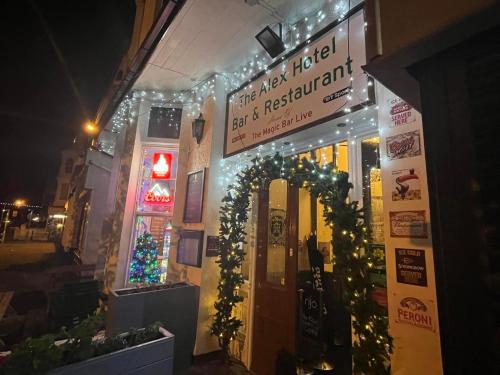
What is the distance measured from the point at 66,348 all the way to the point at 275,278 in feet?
7.60

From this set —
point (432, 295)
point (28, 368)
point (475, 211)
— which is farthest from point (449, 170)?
point (28, 368)

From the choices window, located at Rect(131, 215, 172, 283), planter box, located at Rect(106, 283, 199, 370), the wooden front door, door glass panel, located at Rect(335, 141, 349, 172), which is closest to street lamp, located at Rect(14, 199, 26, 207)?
window, located at Rect(131, 215, 172, 283)

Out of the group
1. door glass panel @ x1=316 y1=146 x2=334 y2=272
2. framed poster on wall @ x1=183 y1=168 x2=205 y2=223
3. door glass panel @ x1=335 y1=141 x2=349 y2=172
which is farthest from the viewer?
framed poster on wall @ x1=183 y1=168 x2=205 y2=223

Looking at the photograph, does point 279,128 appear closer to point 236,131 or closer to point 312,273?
point 236,131

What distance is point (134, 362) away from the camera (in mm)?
1771

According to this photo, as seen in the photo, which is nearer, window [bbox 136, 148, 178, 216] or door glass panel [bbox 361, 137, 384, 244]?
door glass panel [bbox 361, 137, 384, 244]

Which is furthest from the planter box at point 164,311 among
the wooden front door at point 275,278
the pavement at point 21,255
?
the pavement at point 21,255

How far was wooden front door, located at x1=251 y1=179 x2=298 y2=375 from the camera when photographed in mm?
3074

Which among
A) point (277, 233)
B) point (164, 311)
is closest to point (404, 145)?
point (277, 233)

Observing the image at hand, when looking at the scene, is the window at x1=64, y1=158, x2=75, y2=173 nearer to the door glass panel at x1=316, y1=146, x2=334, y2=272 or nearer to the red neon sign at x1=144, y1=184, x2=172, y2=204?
the red neon sign at x1=144, y1=184, x2=172, y2=204

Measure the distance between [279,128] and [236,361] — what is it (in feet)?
10.6

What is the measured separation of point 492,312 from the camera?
1.88 ft

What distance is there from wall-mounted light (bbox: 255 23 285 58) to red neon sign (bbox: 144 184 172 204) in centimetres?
345

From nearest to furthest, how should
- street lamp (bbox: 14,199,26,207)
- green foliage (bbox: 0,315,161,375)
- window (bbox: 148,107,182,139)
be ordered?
green foliage (bbox: 0,315,161,375)
window (bbox: 148,107,182,139)
street lamp (bbox: 14,199,26,207)
